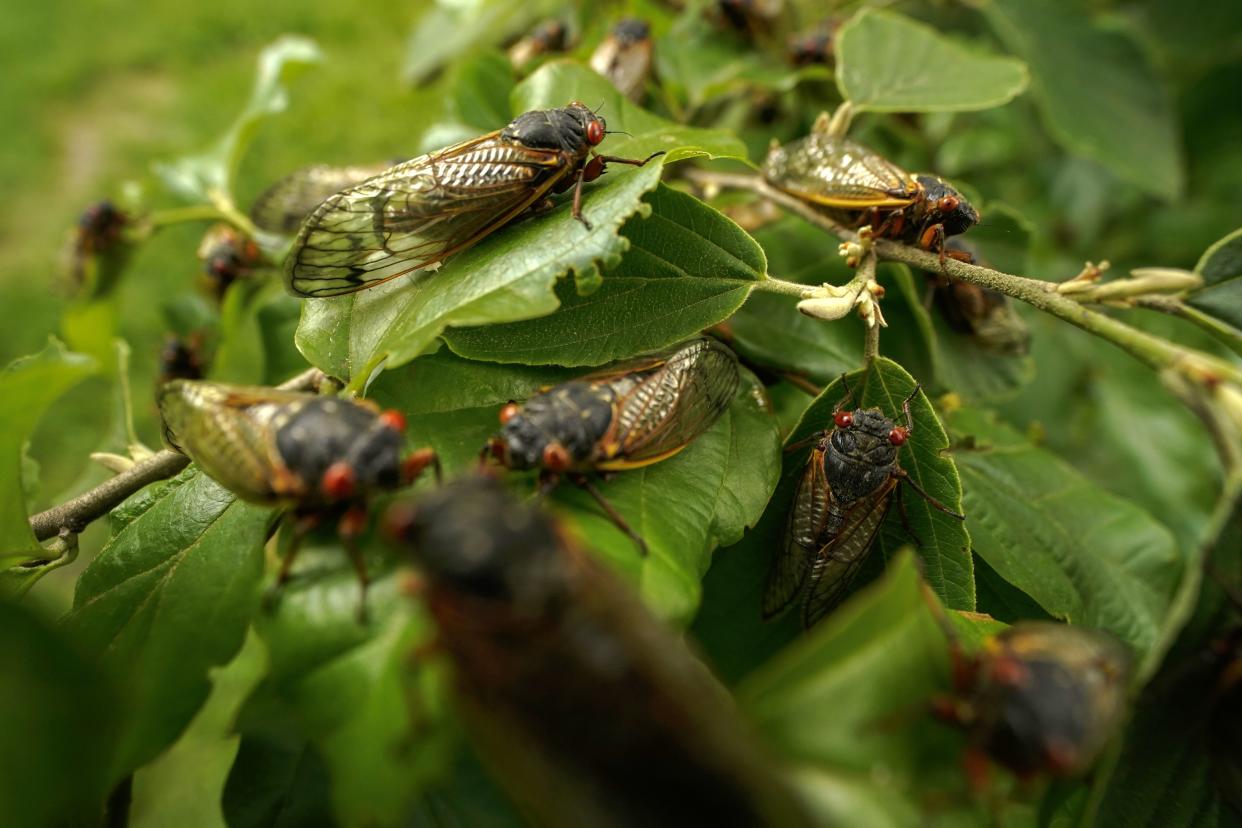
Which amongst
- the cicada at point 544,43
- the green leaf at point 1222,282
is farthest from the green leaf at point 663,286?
the cicada at point 544,43

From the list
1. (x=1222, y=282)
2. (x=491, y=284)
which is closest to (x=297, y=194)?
(x=491, y=284)

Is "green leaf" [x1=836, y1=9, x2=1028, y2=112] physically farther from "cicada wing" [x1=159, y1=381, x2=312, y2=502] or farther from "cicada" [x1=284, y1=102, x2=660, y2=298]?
"cicada wing" [x1=159, y1=381, x2=312, y2=502]

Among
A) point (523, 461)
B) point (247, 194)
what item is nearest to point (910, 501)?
point (523, 461)

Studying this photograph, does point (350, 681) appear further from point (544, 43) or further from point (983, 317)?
point (544, 43)

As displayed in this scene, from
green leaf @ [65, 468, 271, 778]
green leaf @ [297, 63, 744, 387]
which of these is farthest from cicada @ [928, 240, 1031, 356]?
green leaf @ [65, 468, 271, 778]

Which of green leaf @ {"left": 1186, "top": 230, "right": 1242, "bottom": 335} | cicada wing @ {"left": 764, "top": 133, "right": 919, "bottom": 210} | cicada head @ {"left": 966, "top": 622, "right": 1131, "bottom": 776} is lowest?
cicada head @ {"left": 966, "top": 622, "right": 1131, "bottom": 776}

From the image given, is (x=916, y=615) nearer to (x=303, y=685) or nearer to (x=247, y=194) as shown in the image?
(x=303, y=685)
